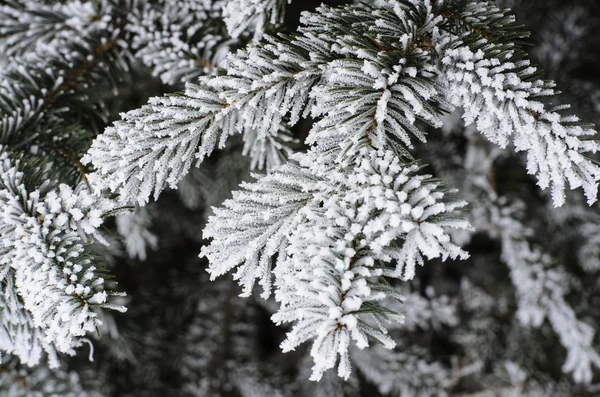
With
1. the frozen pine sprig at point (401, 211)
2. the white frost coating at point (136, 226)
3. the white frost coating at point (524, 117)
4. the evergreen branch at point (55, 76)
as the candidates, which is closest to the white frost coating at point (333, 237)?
the frozen pine sprig at point (401, 211)

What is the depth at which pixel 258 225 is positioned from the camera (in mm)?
586

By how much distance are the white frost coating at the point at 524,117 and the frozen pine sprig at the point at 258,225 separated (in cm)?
22

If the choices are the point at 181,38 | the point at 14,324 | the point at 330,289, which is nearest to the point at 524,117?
the point at 330,289

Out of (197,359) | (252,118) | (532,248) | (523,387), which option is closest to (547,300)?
(532,248)

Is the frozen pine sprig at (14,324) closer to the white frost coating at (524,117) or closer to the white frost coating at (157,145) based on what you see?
the white frost coating at (157,145)

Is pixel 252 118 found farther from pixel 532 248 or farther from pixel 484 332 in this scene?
pixel 484 332

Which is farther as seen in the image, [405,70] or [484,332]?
[484,332]

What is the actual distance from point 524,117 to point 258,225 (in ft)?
1.14

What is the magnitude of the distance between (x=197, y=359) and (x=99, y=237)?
102 cm

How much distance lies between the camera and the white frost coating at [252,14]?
0.70 m

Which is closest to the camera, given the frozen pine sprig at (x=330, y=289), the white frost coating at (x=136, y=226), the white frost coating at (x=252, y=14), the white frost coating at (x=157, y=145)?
the frozen pine sprig at (x=330, y=289)

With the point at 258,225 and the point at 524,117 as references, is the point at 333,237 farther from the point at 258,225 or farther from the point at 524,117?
the point at 524,117

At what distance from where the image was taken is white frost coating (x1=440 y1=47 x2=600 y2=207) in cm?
54

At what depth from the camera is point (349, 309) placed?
0.49 metres
